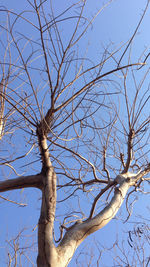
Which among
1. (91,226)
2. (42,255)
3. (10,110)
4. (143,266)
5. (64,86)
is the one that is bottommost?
(143,266)

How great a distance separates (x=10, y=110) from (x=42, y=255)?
5.78 feet

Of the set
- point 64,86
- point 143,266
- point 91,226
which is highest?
point 64,86

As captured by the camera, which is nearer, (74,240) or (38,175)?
(74,240)

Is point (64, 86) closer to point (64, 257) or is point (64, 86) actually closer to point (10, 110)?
point (10, 110)

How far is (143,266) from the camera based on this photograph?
330 cm

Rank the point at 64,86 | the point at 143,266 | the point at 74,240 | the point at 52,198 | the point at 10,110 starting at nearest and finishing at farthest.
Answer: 1. the point at 74,240
2. the point at 52,198
3. the point at 64,86
4. the point at 10,110
5. the point at 143,266

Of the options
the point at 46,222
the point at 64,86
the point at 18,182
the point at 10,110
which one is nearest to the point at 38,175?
the point at 18,182

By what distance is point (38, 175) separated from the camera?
1.76m

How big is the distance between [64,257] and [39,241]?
183 millimetres

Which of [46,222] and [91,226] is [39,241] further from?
[91,226]

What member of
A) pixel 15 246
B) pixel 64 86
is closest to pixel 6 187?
pixel 64 86

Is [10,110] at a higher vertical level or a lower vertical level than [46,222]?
higher

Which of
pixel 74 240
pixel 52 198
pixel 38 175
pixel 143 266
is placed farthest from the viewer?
pixel 143 266

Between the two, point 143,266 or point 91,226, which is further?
point 143,266
